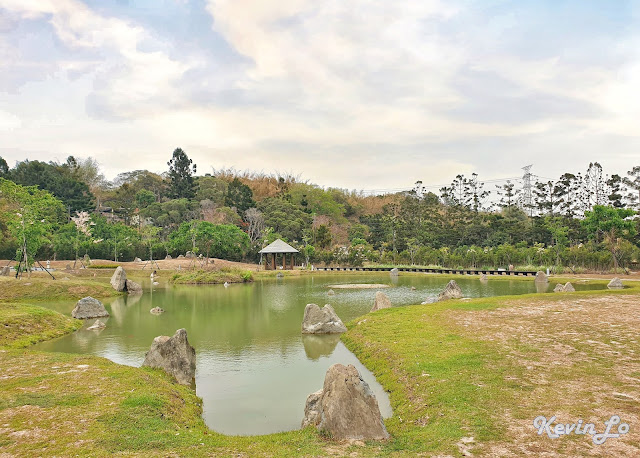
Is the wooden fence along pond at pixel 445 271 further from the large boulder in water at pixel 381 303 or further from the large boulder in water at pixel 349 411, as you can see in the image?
the large boulder in water at pixel 349 411

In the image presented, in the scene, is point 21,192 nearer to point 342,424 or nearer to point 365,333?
point 365,333

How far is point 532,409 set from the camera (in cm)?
591

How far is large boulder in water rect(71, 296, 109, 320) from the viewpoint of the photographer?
17594 millimetres

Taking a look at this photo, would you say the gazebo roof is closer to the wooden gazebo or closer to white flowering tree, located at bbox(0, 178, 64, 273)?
the wooden gazebo

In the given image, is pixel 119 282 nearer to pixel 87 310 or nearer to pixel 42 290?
pixel 42 290

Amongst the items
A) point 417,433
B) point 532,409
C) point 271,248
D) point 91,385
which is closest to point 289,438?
point 417,433

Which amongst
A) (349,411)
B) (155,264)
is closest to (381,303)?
(349,411)

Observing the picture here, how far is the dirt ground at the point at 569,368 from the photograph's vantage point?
493 cm

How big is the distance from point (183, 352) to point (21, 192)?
920 inches

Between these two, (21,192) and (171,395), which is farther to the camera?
(21,192)

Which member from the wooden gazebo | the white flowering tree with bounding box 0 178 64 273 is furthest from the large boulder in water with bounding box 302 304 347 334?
the wooden gazebo

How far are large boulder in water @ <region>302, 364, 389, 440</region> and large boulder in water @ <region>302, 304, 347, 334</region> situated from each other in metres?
8.11

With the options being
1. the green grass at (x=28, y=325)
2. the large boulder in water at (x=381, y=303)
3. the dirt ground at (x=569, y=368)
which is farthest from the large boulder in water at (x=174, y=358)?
the large boulder in water at (x=381, y=303)

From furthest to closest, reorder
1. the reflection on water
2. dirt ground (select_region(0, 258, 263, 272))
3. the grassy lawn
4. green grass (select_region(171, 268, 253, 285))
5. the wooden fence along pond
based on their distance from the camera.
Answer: dirt ground (select_region(0, 258, 263, 272)) → the wooden fence along pond → green grass (select_region(171, 268, 253, 285)) → the reflection on water → the grassy lawn
